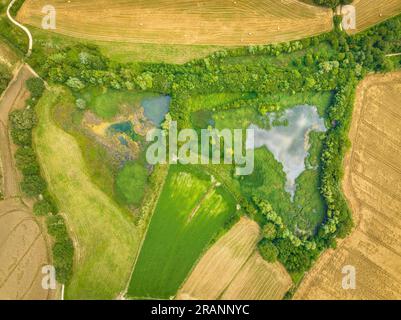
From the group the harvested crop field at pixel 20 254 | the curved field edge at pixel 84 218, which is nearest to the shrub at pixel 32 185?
the curved field edge at pixel 84 218

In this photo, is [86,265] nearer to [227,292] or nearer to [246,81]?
[227,292]

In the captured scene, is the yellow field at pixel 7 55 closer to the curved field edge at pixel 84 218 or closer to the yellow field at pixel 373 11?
the curved field edge at pixel 84 218

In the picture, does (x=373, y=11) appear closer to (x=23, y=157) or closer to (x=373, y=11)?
(x=373, y=11)

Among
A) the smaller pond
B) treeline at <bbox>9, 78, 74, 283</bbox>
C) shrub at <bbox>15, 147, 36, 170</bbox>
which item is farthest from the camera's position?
the smaller pond

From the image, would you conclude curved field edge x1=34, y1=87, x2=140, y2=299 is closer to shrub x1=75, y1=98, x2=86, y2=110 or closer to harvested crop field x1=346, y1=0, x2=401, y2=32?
shrub x1=75, y1=98, x2=86, y2=110

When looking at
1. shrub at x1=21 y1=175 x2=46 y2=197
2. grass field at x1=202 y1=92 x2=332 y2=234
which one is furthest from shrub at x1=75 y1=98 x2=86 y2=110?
grass field at x1=202 y1=92 x2=332 y2=234

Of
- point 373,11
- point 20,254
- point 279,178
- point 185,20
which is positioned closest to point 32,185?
point 20,254
